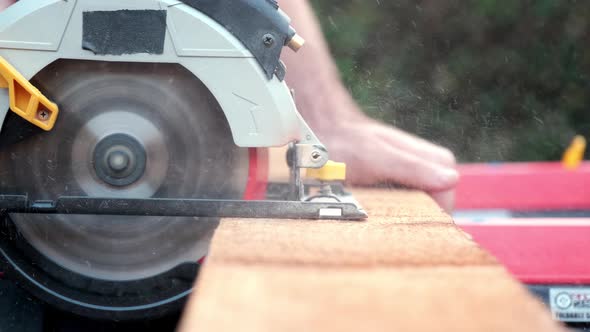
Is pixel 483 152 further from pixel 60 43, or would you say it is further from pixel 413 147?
pixel 60 43

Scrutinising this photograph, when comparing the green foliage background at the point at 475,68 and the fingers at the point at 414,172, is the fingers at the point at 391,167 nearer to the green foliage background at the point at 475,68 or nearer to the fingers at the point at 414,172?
the fingers at the point at 414,172

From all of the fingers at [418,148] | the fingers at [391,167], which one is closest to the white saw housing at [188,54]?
the fingers at [391,167]

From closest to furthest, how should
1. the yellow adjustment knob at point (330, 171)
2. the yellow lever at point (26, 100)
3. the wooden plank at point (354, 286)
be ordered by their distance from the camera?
the wooden plank at point (354, 286) → the yellow lever at point (26, 100) → the yellow adjustment knob at point (330, 171)

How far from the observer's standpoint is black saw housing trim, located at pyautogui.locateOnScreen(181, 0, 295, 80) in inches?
60.7

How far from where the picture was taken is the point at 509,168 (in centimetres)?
303

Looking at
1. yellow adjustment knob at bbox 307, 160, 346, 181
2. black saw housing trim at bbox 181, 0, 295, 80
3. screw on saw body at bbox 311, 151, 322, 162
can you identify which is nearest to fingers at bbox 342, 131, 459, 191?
yellow adjustment knob at bbox 307, 160, 346, 181

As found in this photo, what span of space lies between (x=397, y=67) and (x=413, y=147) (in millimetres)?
4120

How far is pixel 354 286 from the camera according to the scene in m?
0.91

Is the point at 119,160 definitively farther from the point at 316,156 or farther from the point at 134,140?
the point at 316,156

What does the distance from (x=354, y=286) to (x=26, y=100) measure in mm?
921

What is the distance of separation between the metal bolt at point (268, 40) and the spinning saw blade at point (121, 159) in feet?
0.56

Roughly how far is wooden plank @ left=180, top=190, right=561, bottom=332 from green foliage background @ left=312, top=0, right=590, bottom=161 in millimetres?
5003

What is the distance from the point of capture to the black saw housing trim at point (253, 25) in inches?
60.7

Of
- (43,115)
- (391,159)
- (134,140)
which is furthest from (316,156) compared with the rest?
(391,159)
